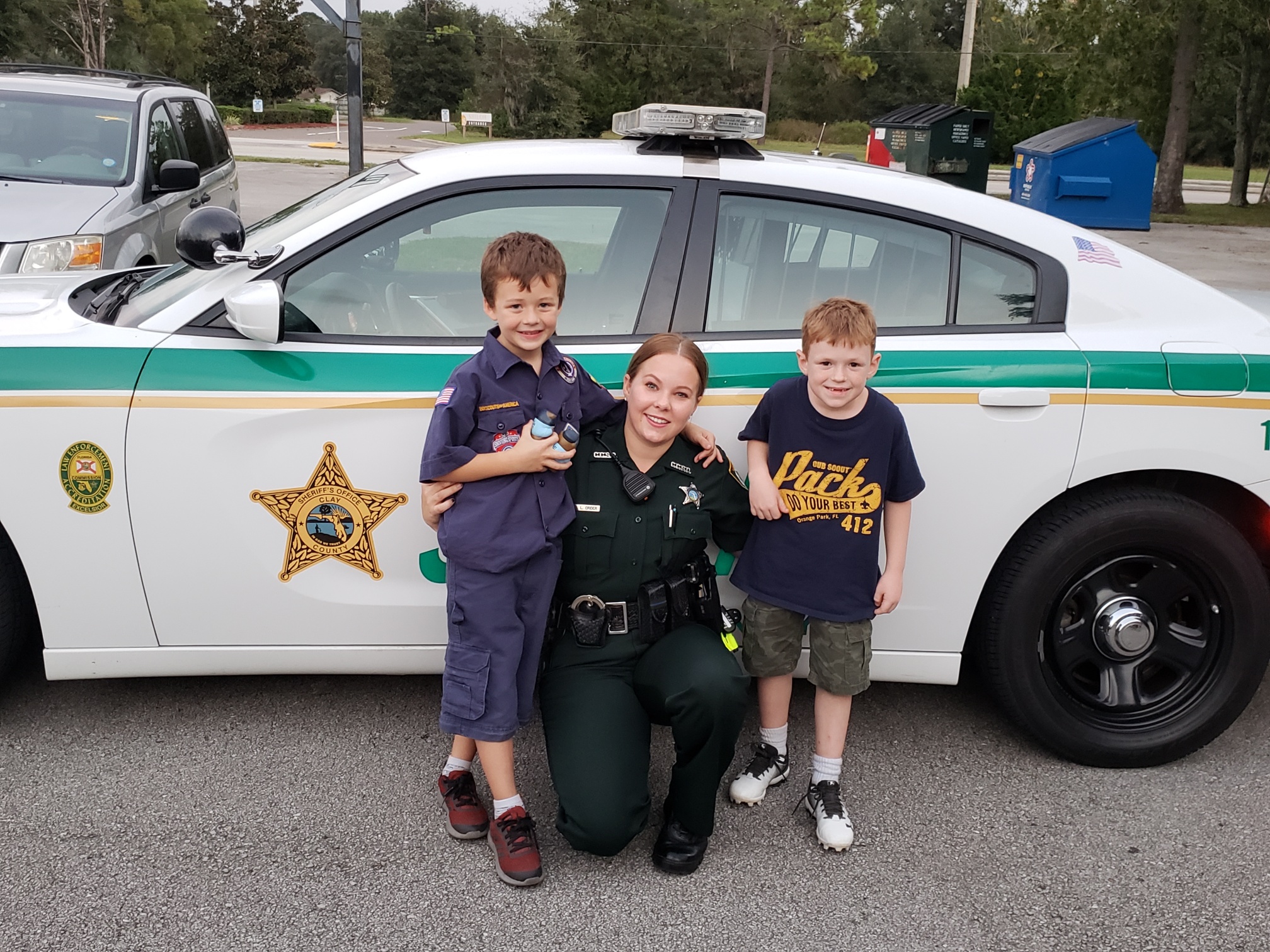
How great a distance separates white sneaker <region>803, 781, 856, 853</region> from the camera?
2707 millimetres

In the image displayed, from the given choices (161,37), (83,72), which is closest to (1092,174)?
(83,72)

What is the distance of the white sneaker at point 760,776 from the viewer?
289cm

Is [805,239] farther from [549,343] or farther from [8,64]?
[8,64]

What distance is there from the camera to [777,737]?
9.77 feet

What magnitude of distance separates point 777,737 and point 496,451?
1102 millimetres

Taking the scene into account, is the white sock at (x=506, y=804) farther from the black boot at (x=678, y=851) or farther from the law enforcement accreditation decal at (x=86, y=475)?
the law enforcement accreditation decal at (x=86, y=475)

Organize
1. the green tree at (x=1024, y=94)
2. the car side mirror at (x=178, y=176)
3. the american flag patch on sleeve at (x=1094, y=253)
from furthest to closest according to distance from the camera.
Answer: the green tree at (x=1024, y=94) < the car side mirror at (x=178, y=176) < the american flag patch on sleeve at (x=1094, y=253)

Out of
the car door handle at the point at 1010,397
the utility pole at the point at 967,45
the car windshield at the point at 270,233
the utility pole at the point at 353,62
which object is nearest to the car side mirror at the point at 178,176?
the utility pole at the point at 353,62

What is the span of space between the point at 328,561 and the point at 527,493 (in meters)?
0.62

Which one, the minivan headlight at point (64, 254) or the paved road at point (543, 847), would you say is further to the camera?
the minivan headlight at point (64, 254)

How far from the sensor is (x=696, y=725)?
255 cm

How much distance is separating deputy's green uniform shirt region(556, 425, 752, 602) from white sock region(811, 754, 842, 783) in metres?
0.63

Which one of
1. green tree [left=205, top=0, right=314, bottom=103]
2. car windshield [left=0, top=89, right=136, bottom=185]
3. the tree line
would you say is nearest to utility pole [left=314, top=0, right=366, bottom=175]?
car windshield [left=0, top=89, right=136, bottom=185]

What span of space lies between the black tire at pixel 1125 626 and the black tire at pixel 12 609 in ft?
8.23
